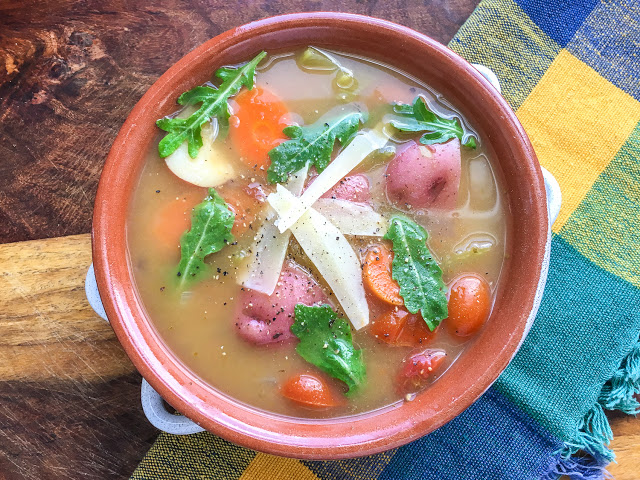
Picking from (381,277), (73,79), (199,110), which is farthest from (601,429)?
(73,79)

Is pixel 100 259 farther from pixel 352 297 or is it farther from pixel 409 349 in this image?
pixel 409 349

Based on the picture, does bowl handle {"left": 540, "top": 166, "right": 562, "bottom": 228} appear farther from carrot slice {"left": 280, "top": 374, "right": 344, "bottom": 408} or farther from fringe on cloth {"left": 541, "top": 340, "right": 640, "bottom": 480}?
carrot slice {"left": 280, "top": 374, "right": 344, "bottom": 408}

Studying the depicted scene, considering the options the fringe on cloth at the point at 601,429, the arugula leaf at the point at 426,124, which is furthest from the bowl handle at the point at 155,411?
the fringe on cloth at the point at 601,429

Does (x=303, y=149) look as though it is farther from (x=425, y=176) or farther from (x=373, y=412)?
(x=373, y=412)

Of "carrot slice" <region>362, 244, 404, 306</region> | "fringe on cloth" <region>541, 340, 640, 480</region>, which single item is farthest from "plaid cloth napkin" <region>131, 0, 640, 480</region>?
"carrot slice" <region>362, 244, 404, 306</region>

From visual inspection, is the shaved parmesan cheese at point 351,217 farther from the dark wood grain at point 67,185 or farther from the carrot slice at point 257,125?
the dark wood grain at point 67,185
